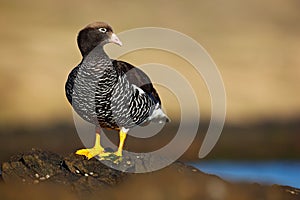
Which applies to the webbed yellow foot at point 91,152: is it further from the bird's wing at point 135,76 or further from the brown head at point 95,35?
the brown head at point 95,35

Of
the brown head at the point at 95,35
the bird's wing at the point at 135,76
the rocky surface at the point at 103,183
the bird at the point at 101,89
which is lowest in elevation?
the rocky surface at the point at 103,183

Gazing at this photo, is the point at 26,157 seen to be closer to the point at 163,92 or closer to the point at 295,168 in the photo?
the point at 295,168

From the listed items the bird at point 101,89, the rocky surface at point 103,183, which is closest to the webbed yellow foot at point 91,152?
the bird at point 101,89

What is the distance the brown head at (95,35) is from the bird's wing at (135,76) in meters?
0.36

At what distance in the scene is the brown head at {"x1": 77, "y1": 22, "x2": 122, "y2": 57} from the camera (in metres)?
7.94

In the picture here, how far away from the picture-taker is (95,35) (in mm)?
7957

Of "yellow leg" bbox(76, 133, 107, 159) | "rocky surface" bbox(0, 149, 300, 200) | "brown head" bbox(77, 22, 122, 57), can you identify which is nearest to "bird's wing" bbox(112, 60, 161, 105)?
"brown head" bbox(77, 22, 122, 57)

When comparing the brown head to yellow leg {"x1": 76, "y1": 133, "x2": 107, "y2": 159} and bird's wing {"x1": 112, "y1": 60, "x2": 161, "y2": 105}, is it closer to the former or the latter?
bird's wing {"x1": 112, "y1": 60, "x2": 161, "y2": 105}

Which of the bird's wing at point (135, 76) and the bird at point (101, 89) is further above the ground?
the bird's wing at point (135, 76)

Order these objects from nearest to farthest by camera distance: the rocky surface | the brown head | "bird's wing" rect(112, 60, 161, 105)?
the rocky surface < the brown head < "bird's wing" rect(112, 60, 161, 105)

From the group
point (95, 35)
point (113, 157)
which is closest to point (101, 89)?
point (95, 35)

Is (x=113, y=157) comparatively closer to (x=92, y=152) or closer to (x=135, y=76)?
(x=92, y=152)

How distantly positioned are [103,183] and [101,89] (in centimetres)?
101

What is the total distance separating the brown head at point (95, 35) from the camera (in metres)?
7.94
